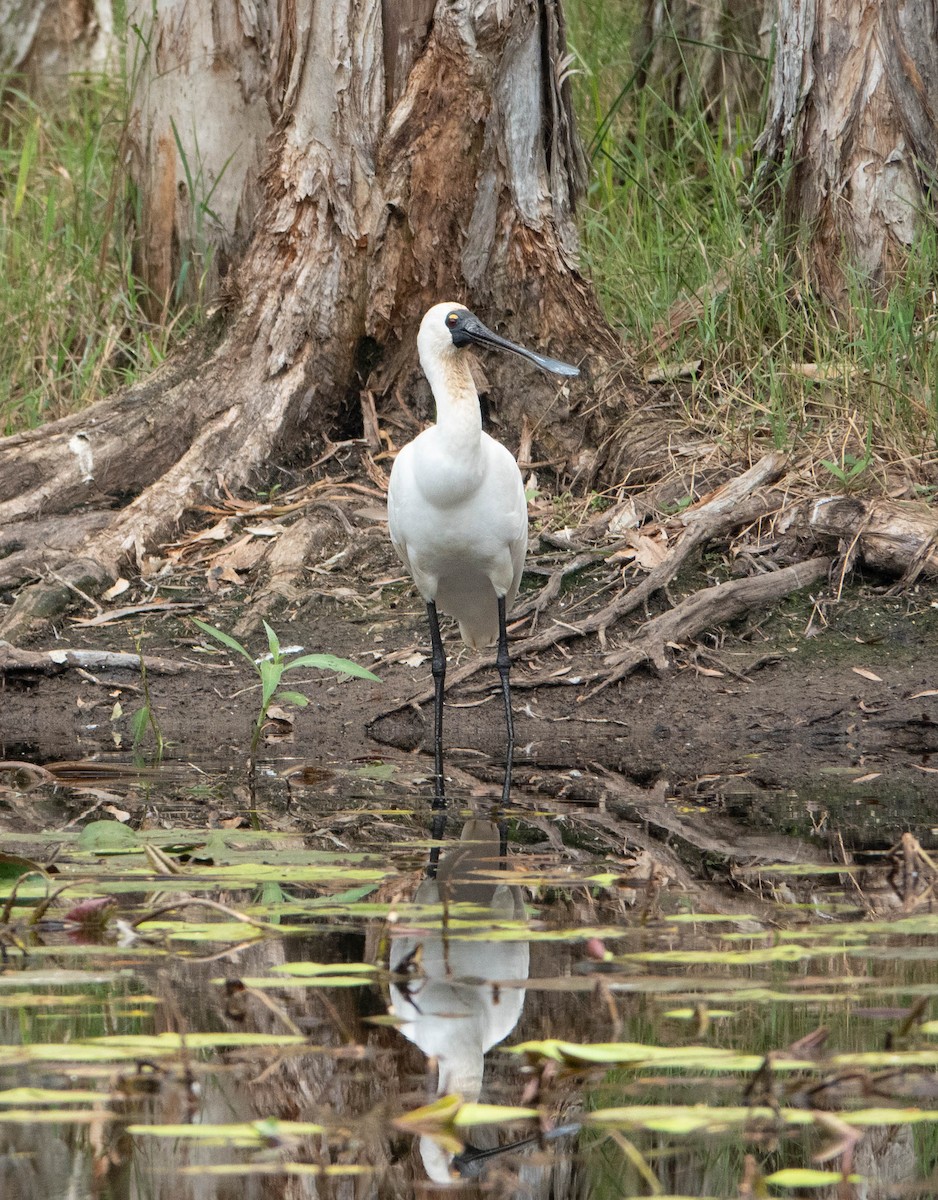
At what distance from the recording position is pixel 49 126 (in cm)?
1004

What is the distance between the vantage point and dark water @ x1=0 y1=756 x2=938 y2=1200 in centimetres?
210

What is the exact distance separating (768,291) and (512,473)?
6.61 feet

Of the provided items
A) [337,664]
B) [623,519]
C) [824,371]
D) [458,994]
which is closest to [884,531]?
[824,371]

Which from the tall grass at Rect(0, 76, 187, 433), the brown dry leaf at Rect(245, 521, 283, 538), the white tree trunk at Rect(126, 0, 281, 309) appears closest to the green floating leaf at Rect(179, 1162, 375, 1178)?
the brown dry leaf at Rect(245, 521, 283, 538)

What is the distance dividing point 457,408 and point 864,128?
291 cm

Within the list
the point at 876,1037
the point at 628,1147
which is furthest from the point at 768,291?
the point at 628,1147

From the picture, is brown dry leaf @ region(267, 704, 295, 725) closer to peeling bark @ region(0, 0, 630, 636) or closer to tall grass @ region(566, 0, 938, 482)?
peeling bark @ region(0, 0, 630, 636)

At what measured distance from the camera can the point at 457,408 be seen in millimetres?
5223

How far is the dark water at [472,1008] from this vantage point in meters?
2.10

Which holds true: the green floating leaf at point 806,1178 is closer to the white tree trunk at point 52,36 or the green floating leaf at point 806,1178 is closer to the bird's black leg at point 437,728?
the bird's black leg at point 437,728

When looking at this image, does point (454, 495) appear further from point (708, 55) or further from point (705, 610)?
point (708, 55)

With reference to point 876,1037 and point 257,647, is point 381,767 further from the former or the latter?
point 876,1037

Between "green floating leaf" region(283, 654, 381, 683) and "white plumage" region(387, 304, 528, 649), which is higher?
"white plumage" region(387, 304, 528, 649)

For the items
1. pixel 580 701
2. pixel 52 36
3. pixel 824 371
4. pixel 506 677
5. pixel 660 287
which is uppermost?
pixel 52 36
